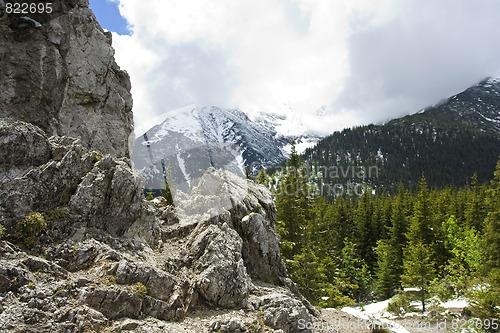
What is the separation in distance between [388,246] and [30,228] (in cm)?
4568

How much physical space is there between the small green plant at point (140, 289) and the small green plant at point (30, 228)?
387 cm

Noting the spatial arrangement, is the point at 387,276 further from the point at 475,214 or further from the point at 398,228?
the point at 475,214

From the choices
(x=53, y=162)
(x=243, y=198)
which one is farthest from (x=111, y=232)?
(x=243, y=198)

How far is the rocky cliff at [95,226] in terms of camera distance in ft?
40.1

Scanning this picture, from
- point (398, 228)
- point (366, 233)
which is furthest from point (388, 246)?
point (366, 233)

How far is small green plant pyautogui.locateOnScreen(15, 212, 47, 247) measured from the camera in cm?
1311

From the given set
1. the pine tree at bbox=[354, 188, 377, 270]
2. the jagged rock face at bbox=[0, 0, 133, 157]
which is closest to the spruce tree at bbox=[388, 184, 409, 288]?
the pine tree at bbox=[354, 188, 377, 270]

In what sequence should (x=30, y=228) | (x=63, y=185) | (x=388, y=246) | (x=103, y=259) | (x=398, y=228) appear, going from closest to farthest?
(x=30, y=228)
(x=103, y=259)
(x=63, y=185)
(x=388, y=246)
(x=398, y=228)

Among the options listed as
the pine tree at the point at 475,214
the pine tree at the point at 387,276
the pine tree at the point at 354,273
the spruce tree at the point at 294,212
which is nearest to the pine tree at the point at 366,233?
the pine tree at the point at 354,273

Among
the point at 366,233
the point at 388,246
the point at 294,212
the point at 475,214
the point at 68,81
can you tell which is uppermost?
the point at 68,81

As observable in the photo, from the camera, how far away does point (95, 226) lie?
15.2 metres

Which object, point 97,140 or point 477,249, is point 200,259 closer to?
point 97,140

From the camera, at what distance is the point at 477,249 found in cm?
4144

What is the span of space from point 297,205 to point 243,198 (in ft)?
47.2
